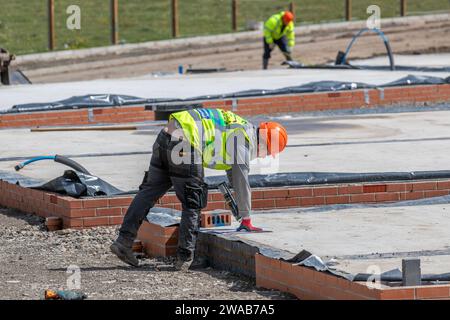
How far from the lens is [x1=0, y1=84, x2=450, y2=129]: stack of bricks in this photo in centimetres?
1831

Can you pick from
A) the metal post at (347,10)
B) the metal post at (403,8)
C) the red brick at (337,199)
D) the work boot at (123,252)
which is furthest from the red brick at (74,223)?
the metal post at (403,8)

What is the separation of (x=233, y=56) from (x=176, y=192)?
884 inches

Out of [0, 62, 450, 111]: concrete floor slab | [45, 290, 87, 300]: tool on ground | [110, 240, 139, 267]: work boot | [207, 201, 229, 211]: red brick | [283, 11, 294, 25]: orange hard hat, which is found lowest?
[45, 290, 87, 300]: tool on ground

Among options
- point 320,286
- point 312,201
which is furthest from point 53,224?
point 320,286

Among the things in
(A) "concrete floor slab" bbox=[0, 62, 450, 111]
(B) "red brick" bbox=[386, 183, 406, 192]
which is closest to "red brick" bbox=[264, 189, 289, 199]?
(B) "red brick" bbox=[386, 183, 406, 192]

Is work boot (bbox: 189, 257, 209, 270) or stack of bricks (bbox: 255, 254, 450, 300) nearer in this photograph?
stack of bricks (bbox: 255, 254, 450, 300)

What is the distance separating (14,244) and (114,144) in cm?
437

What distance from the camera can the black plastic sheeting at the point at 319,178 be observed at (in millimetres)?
12289

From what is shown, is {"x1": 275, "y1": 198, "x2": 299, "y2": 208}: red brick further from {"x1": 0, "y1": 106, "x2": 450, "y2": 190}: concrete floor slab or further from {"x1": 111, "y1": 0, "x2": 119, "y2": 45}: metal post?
{"x1": 111, "y1": 0, "x2": 119, "y2": 45}: metal post

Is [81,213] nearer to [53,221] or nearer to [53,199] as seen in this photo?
[53,221]

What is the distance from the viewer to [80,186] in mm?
12070

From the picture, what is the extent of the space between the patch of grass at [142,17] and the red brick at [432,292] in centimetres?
2568

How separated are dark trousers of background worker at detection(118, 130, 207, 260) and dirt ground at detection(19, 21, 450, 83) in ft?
60.8

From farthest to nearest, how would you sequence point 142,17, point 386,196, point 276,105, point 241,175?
1. point 142,17
2. point 276,105
3. point 386,196
4. point 241,175
